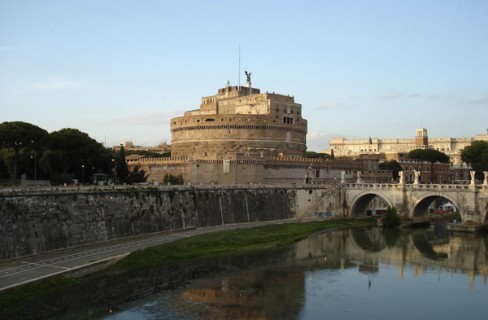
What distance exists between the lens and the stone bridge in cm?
5397

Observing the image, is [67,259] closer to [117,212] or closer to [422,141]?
[117,212]

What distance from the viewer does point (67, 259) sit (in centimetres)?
3359

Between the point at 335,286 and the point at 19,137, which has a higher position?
the point at 19,137

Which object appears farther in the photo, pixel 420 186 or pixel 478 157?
pixel 478 157

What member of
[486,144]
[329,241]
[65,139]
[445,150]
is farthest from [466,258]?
[445,150]

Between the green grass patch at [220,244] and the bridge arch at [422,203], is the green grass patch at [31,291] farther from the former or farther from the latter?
the bridge arch at [422,203]

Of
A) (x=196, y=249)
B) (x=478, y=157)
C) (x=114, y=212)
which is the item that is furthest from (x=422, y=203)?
(x=478, y=157)

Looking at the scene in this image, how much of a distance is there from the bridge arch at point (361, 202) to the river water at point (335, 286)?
54.6 feet

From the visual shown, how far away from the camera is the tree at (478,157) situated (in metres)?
91.5

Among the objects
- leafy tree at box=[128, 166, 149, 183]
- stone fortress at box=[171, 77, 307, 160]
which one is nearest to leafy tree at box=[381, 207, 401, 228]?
stone fortress at box=[171, 77, 307, 160]

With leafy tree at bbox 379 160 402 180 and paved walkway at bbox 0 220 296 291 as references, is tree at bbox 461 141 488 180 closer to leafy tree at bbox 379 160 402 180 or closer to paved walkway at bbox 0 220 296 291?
leafy tree at bbox 379 160 402 180

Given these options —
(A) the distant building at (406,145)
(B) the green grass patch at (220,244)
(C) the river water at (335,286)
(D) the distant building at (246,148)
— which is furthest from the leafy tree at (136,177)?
(A) the distant building at (406,145)

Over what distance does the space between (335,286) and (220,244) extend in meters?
11.9

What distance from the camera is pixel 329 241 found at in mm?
49500
